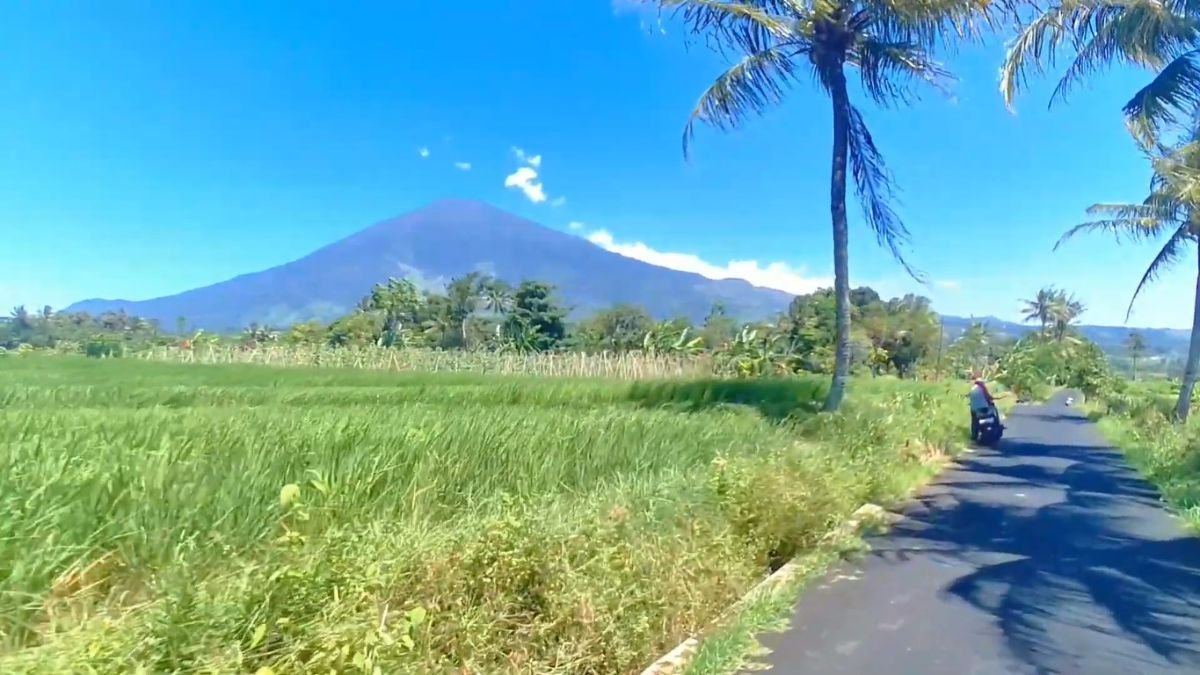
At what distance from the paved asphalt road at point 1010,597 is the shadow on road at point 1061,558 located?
2 centimetres

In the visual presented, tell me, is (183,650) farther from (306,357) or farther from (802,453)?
(306,357)

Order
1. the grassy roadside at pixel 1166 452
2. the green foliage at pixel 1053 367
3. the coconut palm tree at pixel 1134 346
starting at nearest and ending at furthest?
the grassy roadside at pixel 1166 452 → the green foliage at pixel 1053 367 → the coconut palm tree at pixel 1134 346

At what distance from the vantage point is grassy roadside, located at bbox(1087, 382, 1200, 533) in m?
9.55

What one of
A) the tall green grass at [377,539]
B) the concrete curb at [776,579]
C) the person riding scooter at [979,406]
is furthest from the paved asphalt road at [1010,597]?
the person riding scooter at [979,406]

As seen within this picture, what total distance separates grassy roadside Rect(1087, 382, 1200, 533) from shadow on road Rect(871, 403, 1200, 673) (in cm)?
27

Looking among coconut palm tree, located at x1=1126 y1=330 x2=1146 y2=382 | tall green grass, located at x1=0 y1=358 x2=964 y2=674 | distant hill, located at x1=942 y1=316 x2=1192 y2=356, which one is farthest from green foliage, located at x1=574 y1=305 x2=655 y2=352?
coconut palm tree, located at x1=1126 y1=330 x2=1146 y2=382

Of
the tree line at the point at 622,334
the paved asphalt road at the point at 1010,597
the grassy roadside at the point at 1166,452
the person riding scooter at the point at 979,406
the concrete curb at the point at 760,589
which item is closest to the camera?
the concrete curb at the point at 760,589

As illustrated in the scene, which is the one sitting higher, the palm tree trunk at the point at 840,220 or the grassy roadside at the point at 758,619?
the palm tree trunk at the point at 840,220

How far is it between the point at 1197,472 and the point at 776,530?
27.1ft

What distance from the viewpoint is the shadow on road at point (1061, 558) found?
15.9 feet

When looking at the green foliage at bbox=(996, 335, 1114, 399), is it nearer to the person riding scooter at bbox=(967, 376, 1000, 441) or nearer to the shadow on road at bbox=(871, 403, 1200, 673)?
the person riding scooter at bbox=(967, 376, 1000, 441)

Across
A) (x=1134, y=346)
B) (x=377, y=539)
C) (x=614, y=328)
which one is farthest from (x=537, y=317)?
(x=1134, y=346)

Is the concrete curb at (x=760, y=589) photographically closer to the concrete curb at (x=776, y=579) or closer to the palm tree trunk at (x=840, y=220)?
the concrete curb at (x=776, y=579)

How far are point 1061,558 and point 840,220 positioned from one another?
20.7ft
